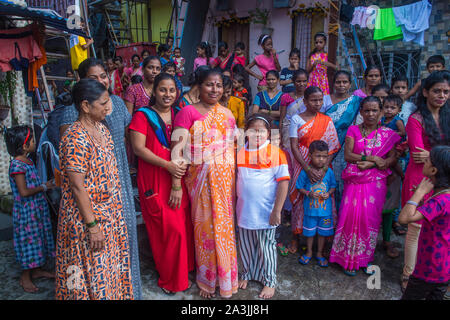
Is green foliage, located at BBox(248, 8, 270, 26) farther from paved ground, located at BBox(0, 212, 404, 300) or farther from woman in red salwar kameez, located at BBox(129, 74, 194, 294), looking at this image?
paved ground, located at BBox(0, 212, 404, 300)

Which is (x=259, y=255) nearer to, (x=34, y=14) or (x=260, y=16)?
(x=34, y=14)

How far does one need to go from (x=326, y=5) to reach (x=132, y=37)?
861 cm

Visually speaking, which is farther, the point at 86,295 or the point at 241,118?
the point at 241,118

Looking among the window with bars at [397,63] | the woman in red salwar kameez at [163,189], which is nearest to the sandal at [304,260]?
the woman in red salwar kameez at [163,189]

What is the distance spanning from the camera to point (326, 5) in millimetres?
7195

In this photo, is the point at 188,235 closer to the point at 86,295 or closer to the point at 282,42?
the point at 86,295

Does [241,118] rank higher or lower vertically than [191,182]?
higher

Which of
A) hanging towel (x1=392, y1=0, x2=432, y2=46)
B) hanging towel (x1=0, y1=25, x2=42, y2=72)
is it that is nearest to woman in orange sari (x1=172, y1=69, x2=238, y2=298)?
hanging towel (x1=0, y1=25, x2=42, y2=72)

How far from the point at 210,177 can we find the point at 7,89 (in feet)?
12.7

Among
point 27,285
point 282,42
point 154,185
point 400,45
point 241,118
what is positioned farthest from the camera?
point 282,42

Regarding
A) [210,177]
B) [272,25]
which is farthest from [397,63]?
[210,177]

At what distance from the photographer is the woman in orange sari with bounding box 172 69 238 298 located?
2562 millimetres

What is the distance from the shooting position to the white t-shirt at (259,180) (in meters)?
2.65
